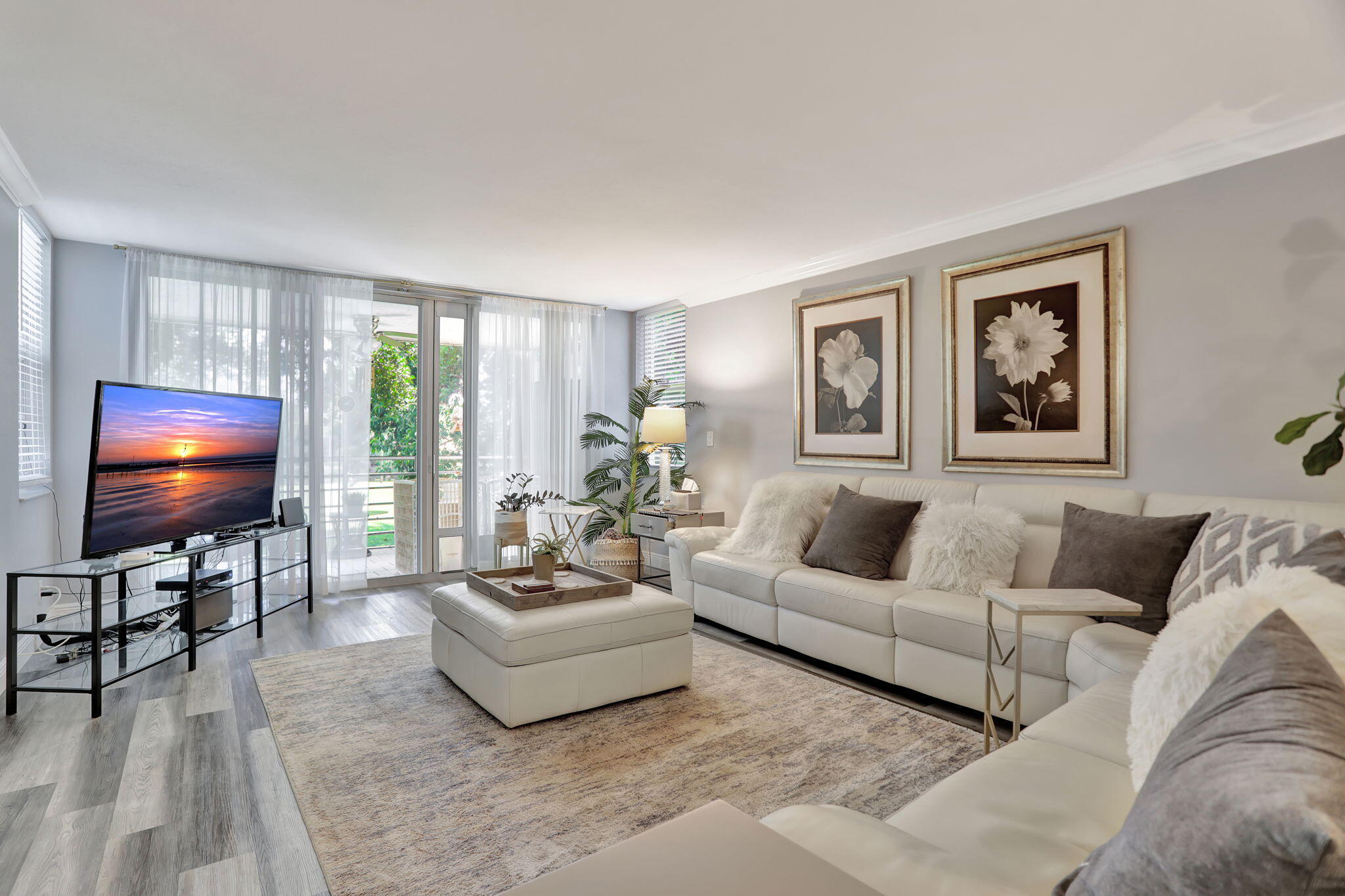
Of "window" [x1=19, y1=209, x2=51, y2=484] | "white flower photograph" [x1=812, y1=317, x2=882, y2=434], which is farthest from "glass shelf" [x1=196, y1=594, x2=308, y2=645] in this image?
"white flower photograph" [x1=812, y1=317, x2=882, y2=434]

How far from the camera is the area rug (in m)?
1.98

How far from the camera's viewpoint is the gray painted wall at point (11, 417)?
10.4ft

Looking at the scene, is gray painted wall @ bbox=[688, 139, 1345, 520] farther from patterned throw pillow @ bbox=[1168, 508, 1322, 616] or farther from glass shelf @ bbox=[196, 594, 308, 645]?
glass shelf @ bbox=[196, 594, 308, 645]

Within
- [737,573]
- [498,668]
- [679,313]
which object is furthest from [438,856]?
[679,313]

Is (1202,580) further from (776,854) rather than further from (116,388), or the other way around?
(116,388)

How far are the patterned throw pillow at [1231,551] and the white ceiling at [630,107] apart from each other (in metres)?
1.57

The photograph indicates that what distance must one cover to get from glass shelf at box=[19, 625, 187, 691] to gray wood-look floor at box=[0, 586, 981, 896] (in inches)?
3.0

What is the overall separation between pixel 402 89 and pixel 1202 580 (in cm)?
341

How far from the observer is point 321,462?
4.96 meters

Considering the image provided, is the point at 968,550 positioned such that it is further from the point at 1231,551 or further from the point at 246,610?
the point at 246,610

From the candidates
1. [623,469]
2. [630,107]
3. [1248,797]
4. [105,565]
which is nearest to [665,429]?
[623,469]

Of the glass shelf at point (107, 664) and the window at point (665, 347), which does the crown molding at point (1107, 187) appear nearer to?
the window at point (665, 347)

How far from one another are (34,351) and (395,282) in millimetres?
2261

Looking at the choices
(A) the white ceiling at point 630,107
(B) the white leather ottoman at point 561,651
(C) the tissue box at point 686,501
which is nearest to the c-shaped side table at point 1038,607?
(B) the white leather ottoman at point 561,651
